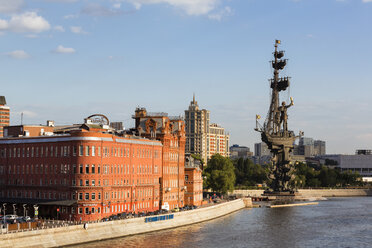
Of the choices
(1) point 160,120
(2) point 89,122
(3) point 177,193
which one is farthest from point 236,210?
(2) point 89,122

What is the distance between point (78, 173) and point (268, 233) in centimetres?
3964

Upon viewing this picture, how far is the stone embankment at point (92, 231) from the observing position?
81.2m

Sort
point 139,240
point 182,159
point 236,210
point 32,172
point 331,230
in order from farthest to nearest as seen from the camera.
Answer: point 236,210 < point 182,159 < point 331,230 < point 32,172 < point 139,240

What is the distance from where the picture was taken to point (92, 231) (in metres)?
93.8

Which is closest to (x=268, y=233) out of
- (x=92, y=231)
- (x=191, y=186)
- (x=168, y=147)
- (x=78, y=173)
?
(x=168, y=147)

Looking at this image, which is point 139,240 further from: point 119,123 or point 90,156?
point 119,123

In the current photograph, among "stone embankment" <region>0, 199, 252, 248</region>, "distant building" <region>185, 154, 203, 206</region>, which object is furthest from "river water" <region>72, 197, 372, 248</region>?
"distant building" <region>185, 154, 203, 206</region>

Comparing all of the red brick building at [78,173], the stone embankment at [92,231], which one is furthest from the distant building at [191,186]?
the red brick building at [78,173]

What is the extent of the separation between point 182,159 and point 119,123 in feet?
70.3

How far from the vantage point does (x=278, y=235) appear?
114 meters

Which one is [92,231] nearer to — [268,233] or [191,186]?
[268,233]

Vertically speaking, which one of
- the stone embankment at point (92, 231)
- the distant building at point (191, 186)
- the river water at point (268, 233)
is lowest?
the river water at point (268, 233)

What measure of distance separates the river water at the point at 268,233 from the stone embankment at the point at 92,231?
148 centimetres

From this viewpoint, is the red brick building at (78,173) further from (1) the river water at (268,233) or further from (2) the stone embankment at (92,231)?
(1) the river water at (268,233)
